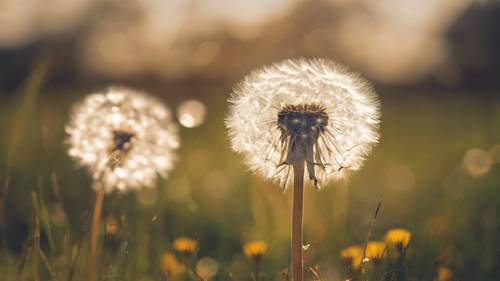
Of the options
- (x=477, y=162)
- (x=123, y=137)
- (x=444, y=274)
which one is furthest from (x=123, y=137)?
(x=477, y=162)

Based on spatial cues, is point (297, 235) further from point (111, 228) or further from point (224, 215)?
point (224, 215)

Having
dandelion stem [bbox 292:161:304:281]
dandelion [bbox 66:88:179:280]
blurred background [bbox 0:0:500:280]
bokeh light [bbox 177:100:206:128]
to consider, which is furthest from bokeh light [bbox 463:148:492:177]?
dandelion stem [bbox 292:161:304:281]

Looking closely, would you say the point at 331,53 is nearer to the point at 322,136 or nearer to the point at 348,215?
the point at 348,215

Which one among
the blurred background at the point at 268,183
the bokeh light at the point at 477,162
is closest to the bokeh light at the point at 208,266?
the blurred background at the point at 268,183

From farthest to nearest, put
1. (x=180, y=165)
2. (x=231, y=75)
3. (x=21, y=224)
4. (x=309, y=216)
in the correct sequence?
(x=231, y=75)
(x=180, y=165)
(x=309, y=216)
(x=21, y=224)

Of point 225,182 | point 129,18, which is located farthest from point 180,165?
point 129,18

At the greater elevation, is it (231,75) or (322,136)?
(231,75)

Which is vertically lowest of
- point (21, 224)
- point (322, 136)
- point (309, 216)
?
point (21, 224)
